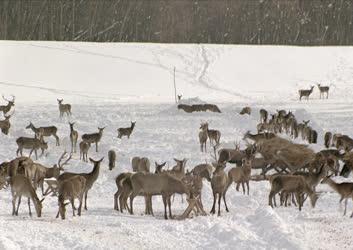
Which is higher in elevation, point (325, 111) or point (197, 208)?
point (325, 111)

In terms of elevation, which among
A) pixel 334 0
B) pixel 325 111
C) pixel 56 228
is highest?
pixel 334 0

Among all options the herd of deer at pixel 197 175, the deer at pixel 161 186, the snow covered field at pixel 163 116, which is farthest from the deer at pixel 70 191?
the deer at pixel 161 186

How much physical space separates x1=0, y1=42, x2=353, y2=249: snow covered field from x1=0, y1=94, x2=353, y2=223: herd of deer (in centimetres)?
44

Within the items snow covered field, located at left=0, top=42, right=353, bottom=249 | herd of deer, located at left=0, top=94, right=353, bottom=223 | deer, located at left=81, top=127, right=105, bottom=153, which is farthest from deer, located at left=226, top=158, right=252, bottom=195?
deer, located at left=81, top=127, right=105, bottom=153

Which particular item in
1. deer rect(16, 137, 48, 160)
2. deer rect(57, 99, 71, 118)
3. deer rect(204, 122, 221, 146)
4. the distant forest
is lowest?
deer rect(16, 137, 48, 160)

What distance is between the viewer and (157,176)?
596 inches

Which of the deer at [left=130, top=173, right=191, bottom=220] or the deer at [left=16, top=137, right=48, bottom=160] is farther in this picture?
the deer at [left=16, top=137, right=48, bottom=160]

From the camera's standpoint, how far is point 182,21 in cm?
6594

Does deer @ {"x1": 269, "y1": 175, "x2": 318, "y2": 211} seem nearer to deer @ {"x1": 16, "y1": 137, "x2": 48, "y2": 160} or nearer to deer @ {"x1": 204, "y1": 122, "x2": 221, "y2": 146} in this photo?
deer @ {"x1": 204, "y1": 122, "x2": 221, "y2": 146}

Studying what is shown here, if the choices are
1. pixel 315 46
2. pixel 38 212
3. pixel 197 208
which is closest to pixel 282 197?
pixel 197 208

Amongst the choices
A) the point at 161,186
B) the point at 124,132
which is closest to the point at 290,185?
the point at 161,186

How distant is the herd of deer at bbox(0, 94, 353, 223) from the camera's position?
14828 millimetres

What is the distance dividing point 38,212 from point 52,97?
32354 millimetres

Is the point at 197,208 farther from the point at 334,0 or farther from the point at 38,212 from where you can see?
the point at 334,0
